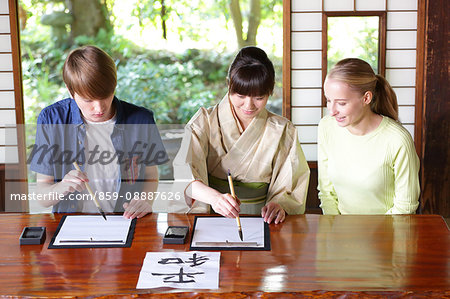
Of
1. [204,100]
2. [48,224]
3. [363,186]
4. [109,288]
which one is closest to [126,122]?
[48,224]

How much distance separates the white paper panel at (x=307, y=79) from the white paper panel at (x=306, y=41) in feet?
0.60

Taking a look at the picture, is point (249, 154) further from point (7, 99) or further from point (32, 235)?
point (7, 99)

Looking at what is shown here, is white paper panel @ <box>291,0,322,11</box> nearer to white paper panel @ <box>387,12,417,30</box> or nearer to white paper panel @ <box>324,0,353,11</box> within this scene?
white paper panel @ <box>324,0,353,11</box>

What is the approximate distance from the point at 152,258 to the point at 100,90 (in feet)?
2.50

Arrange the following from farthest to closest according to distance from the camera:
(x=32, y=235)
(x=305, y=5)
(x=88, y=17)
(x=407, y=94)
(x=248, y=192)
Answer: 1. (x=88, y=17)
2. (x=407, y=94)
3. (x=305, y=5)
4. (x=248, y=192)
5. (x=32, y=235)

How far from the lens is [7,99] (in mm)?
4188

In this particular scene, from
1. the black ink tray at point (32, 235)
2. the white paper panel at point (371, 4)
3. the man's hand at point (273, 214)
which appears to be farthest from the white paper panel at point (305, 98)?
the black ink tray at point (32, 235)

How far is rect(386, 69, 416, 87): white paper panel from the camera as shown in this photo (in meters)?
→ 4.09

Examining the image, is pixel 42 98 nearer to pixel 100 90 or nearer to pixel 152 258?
pixel 100 90

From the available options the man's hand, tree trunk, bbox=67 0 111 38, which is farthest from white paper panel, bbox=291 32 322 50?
tree trunk, bbox=67 0 111 38

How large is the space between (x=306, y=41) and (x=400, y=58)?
0.70 m

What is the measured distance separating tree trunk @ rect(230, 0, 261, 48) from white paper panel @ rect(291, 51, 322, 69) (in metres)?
3.29

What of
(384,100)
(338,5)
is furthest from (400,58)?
(384,100)

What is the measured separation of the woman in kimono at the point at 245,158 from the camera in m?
2.65
